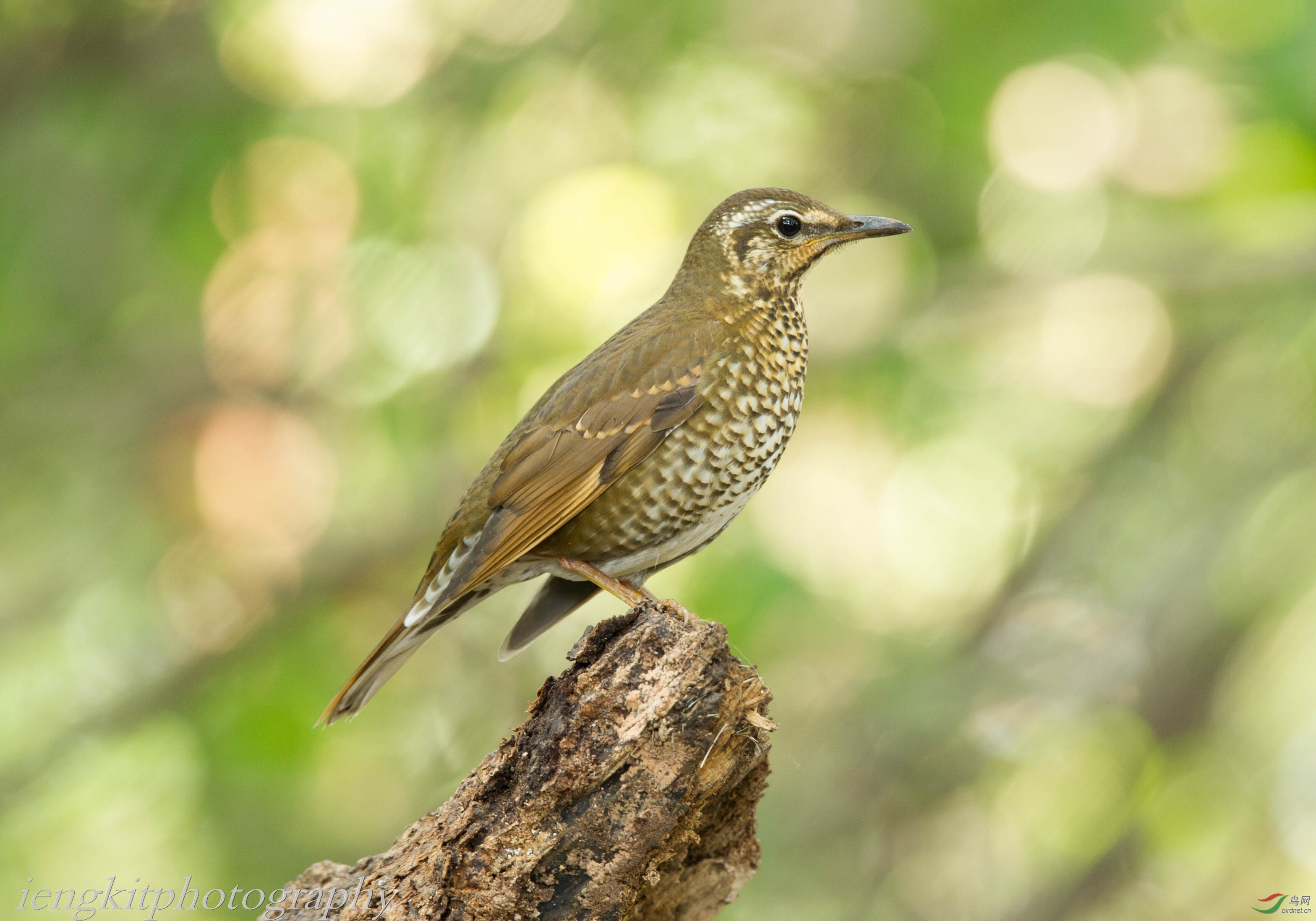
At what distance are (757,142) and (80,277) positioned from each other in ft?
11.2

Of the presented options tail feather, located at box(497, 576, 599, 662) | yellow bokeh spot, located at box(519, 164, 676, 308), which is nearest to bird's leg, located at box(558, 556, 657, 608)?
tail feather, located at box(497, 576, 599, 662)

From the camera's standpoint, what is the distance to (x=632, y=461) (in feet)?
11.2

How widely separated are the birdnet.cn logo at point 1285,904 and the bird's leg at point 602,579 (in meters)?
3.69

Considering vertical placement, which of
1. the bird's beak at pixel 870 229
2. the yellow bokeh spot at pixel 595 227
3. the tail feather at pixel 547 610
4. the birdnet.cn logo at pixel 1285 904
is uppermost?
the yellow bokeh spot at pixel 595 227

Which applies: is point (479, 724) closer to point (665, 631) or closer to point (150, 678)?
point (150, 678)

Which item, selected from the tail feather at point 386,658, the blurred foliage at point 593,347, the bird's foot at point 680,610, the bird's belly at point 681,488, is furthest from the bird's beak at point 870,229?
the blurred foliage at point 593,347

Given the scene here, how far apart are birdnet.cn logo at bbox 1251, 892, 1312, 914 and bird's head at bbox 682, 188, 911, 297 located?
3741mm

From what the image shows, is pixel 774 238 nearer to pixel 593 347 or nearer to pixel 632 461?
pixel 632 461

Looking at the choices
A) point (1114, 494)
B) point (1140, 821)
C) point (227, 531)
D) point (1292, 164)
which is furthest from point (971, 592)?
point (227, 531)

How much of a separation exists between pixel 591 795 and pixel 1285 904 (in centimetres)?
462

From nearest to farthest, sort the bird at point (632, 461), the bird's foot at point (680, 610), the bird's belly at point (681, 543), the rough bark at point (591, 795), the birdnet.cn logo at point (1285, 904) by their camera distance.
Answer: the rough bark at point (591, 795)
the bird's foot at point (680, 610)
the bird at point (632, 461)
the bird's belly at point (681, 543)
the birdnet.cn logo at point (1285, 904)

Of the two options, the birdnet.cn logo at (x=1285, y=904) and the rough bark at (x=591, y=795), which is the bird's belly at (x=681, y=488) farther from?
the birdnet.cn logo at (x=1285, y=904)

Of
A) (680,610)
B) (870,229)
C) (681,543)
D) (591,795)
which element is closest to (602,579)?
(681,543)

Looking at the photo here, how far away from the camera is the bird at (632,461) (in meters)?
3.43
